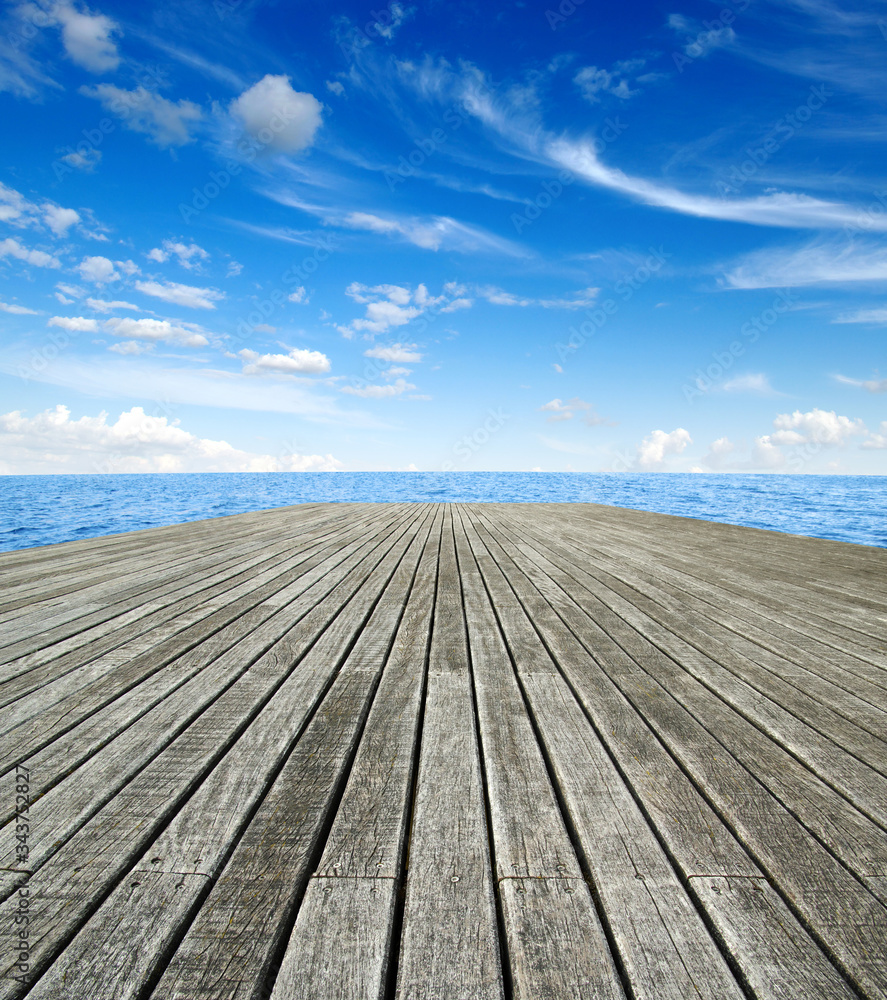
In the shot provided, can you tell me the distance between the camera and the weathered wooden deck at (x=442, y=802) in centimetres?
91

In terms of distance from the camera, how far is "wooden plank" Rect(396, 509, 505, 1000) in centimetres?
87

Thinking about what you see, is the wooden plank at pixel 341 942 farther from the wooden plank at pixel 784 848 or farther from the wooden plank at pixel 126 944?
the wooden plank at pixel 784 848

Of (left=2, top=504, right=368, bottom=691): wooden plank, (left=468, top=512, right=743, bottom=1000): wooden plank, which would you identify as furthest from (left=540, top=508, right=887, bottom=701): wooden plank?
(left=2, top=504, right=368, bottom=691): wooden plank

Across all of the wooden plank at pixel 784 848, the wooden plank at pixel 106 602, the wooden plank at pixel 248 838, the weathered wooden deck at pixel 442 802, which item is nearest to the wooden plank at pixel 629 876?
the weathered wooden deck at pixel 442 802

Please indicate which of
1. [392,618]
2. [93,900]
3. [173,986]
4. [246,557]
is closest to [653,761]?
[173,986]

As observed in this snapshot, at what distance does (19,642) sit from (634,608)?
312cm

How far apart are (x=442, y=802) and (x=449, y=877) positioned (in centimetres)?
24

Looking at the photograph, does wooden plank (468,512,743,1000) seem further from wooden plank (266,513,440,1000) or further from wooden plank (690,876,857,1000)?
wooden plank (266,513,440,1000)

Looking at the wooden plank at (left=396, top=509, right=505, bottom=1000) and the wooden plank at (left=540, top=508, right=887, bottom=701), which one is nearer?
the wooden plank at (left=396, top=509, right=505, bottom=1000)

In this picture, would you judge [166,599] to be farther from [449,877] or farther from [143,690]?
[449,877]

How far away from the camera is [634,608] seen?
3082 mm

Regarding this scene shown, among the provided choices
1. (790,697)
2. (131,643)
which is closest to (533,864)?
(790,697)

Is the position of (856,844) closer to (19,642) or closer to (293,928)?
(293,928)

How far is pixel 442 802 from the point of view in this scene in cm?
132
